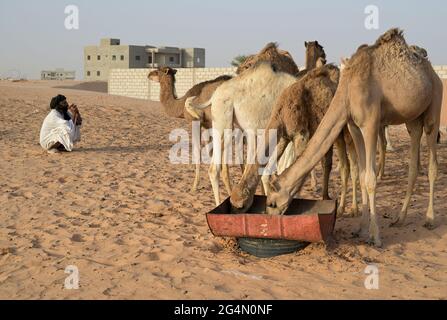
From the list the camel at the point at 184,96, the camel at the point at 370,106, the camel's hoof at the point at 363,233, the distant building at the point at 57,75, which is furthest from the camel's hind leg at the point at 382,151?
the distant building at the point at 57,75

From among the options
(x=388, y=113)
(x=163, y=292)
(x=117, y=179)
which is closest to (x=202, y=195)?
(x=117, y=179)

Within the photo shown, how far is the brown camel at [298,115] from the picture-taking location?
6.18 metres

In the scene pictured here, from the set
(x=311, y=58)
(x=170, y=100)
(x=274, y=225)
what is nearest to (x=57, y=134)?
(x=170, y=100)

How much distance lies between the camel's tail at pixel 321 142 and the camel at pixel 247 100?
132 cm

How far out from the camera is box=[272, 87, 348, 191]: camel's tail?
600 centimetres

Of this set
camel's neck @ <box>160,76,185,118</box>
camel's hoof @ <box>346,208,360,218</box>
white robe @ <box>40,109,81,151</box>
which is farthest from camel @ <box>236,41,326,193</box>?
white robe @ <box>40,109,81,151</box>

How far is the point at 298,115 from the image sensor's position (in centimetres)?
676

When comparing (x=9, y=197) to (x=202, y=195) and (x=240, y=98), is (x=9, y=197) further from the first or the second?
(x=240, y=98)

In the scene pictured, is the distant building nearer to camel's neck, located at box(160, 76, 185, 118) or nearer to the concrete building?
the concrete building

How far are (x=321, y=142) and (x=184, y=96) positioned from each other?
15.8 feet

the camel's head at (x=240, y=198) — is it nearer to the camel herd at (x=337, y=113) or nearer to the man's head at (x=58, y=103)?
the camel herd at (x=337, y=113)

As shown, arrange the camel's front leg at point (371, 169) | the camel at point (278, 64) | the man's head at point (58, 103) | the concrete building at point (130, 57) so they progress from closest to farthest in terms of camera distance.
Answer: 1. the camel's front leg at point (371, 169)
2. the camel at point (278, 64)
3. the man's head at point (58, 103)
4. the concrete building at point (130, 57)

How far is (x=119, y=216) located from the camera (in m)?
7.55

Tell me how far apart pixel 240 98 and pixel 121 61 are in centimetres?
4724
